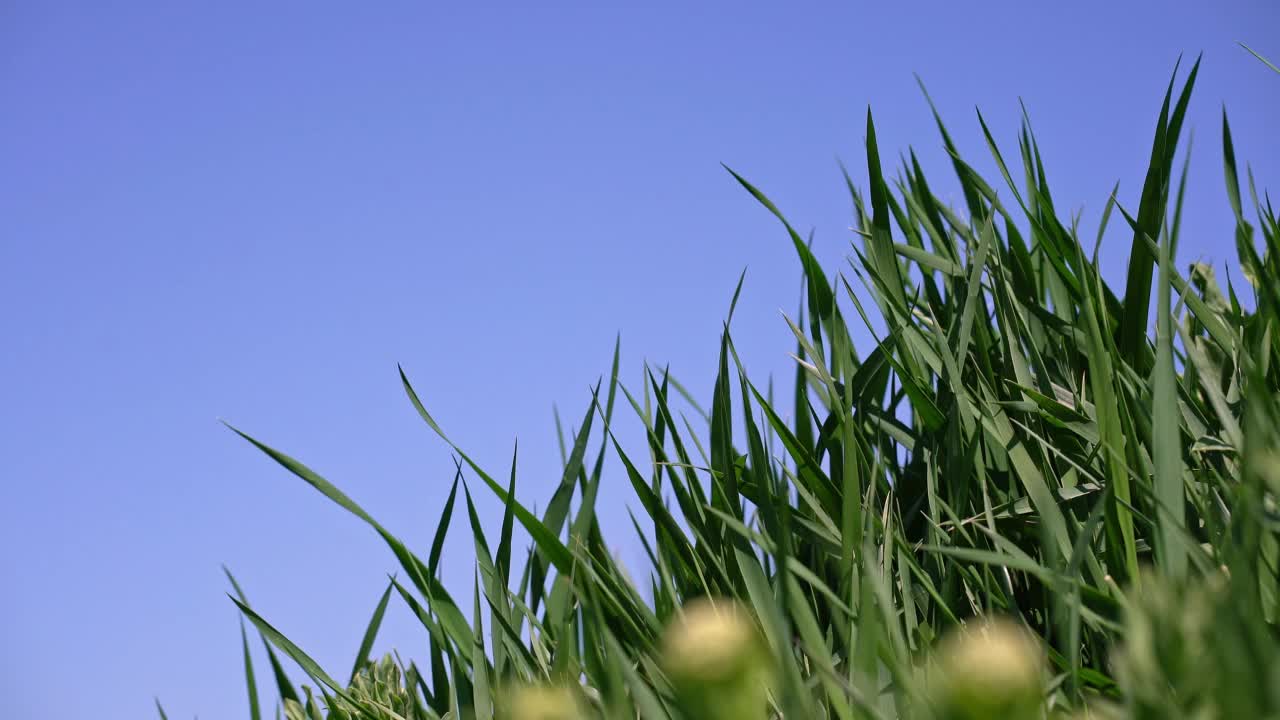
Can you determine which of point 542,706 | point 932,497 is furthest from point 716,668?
point 932,497

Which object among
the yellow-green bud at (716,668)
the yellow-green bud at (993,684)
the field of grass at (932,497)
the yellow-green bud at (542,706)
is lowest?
the yellow-green bud at (993,684)

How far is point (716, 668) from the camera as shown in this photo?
24cm

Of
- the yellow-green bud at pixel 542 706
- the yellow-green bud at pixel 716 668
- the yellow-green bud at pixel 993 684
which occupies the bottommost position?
the yellow-green bud at pixel 993 684

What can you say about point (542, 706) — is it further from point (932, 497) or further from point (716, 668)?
point (932, 497)

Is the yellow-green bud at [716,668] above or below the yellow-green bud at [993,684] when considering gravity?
above

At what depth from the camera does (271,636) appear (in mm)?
985

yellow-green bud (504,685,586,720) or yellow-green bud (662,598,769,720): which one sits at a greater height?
yellow-green bud (504,685,586,720)

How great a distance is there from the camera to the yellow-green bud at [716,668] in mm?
242

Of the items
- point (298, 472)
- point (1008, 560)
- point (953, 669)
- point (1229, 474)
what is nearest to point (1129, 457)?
point (1229, 474)

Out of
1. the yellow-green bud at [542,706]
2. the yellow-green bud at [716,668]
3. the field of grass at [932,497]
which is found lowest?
the yellow-green bud at [716,668]

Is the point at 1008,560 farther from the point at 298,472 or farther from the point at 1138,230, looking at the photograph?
the point at 298,472

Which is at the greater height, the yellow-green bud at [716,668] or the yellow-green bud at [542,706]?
the yellow-green bud at [542,706]

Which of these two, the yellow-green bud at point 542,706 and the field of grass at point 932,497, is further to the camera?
the field of grass at point 932,497

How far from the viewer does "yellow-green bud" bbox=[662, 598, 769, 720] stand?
0.24m
